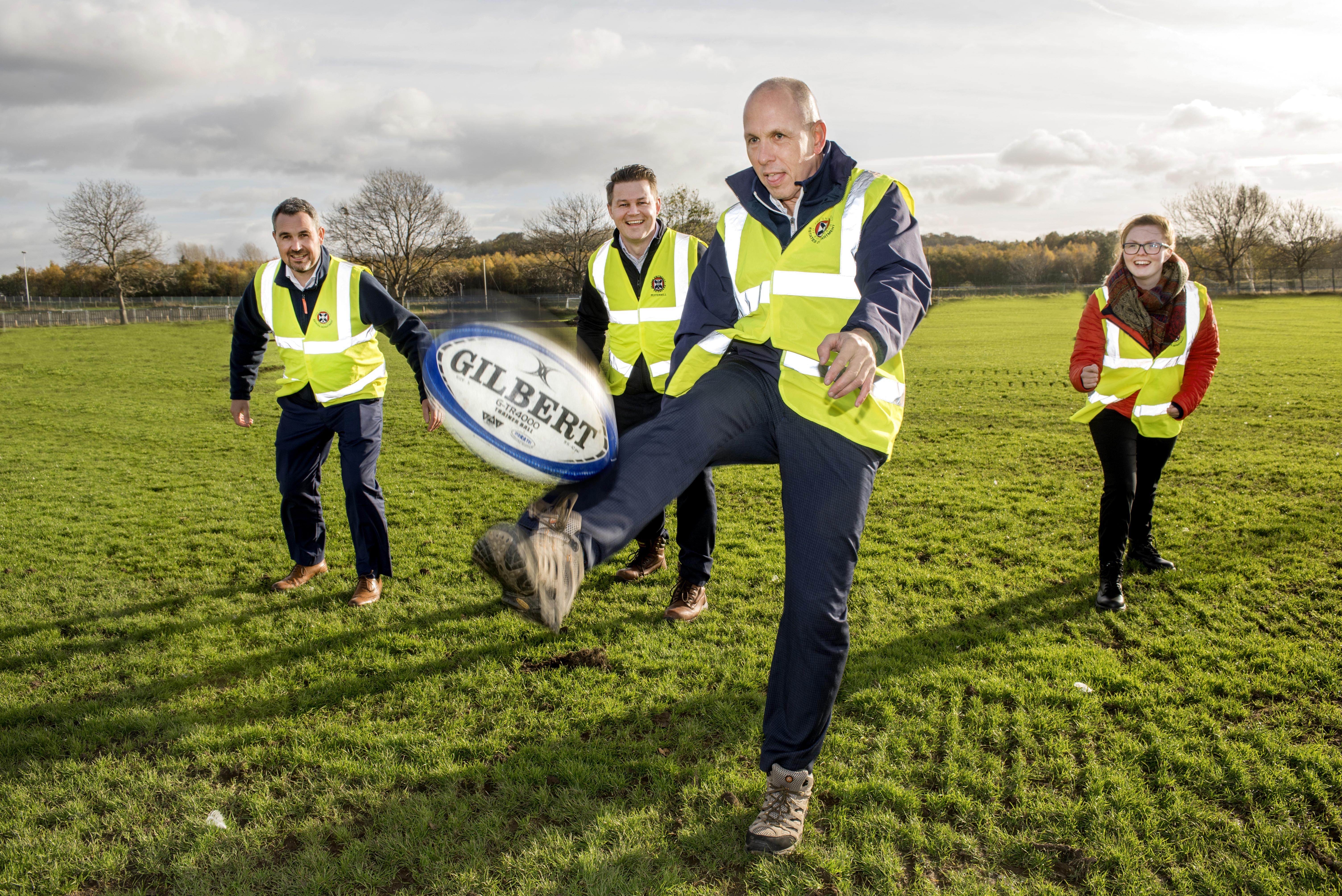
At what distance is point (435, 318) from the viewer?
2.95 metres

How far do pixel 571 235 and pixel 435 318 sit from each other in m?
46.0

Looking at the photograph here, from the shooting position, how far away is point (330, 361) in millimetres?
5273

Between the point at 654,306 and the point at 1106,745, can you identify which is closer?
the point at 1106,745

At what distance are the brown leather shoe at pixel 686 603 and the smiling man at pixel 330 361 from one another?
202 centimetres

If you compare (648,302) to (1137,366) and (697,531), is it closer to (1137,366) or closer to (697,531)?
(697,531)

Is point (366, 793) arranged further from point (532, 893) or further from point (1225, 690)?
point (1225, 690)

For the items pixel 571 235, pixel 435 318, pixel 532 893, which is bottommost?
pixel 532 893

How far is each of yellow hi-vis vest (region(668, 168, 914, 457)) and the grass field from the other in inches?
62.0

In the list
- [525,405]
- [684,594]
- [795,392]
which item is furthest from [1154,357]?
[525,405]

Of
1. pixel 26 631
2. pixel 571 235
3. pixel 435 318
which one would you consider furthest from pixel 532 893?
pixel 571 235

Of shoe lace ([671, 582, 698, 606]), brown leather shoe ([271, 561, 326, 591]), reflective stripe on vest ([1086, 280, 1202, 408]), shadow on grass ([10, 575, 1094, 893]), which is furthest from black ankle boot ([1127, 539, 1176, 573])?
brown leather shoe ([271, 561, 326, 591])

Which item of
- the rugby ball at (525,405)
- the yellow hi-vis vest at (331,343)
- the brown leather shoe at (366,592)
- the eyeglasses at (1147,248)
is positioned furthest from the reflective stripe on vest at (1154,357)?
the brown leather shoe at (366,592)

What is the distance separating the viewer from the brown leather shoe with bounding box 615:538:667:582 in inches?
222

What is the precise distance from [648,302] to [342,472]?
8.04 feet
